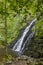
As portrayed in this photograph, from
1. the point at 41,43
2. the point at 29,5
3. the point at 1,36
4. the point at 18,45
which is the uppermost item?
the point at 29,5

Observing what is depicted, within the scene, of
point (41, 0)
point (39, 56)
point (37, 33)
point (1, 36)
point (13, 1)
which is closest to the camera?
point (13, 1)

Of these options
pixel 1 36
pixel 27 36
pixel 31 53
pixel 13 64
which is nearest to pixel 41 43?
pixel 31 53

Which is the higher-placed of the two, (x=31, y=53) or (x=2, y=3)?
(x=2, y=3)

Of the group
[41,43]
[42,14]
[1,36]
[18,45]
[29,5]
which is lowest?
[1,36]

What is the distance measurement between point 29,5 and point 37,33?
8268 mm

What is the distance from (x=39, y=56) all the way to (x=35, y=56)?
0.70 feet

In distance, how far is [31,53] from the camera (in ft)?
33.4

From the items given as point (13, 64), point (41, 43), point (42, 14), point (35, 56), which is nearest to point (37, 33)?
point (41, 43)

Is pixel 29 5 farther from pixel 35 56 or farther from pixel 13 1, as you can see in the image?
pixel 35 56

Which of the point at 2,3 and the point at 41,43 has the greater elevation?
the point at 2,3

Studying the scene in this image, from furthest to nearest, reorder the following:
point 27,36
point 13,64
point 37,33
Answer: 1. point 27,36
2. point 37,33
3. point 13,64

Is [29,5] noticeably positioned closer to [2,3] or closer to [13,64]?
[2,3]

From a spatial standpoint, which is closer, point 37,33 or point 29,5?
point 29,5

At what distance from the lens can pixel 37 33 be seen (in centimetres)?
1123
